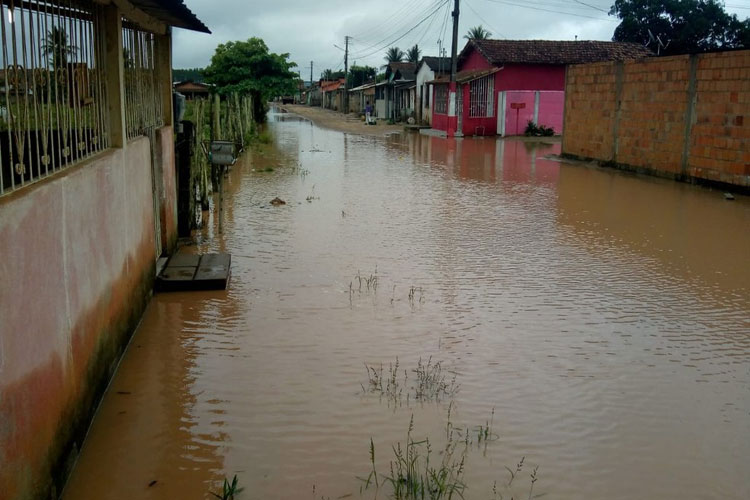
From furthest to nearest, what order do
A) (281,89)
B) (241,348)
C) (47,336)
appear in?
1. (281,89)
2. (241,348)
3. (47,336)

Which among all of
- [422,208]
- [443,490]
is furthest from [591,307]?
[422,208]

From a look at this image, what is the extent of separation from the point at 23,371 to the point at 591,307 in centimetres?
523

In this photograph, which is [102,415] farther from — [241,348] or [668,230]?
[668,230]

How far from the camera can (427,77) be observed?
4425 centimetres

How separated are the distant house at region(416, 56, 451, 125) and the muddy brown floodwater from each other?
31964 millimetres

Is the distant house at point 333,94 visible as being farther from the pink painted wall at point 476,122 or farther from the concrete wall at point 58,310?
the concrete wall at point 58,310

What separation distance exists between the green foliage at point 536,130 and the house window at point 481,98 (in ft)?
5.81

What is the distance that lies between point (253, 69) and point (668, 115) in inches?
1171

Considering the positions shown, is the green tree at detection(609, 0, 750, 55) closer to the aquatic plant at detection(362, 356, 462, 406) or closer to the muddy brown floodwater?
the muddy brown floodwater

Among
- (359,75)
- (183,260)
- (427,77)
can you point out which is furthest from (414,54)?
(183,260)

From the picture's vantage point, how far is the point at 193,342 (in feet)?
19.9

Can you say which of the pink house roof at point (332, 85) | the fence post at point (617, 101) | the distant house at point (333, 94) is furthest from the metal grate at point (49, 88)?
the pink house roof at point (332, 85)

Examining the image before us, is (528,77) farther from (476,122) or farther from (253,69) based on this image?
(253,69)

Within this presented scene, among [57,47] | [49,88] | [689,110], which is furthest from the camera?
[689,110]
